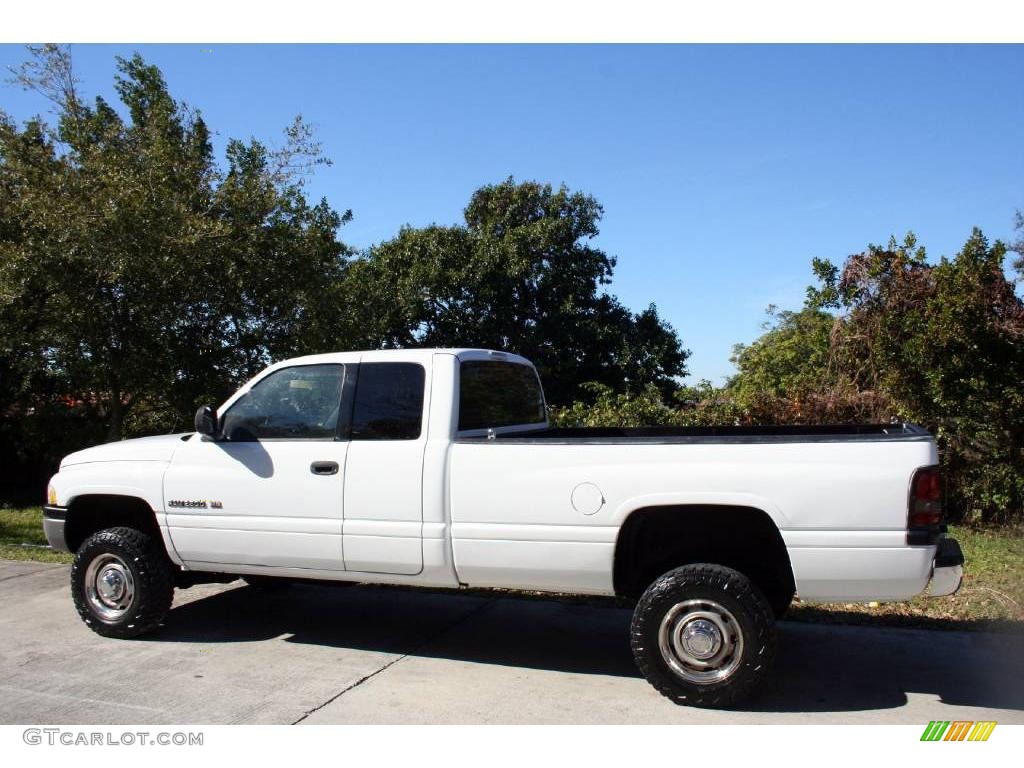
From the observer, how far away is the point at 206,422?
5.49 metres

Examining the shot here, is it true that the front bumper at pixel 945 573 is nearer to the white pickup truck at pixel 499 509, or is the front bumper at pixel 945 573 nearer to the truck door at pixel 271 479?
the white pickup truck at pixel 499 509

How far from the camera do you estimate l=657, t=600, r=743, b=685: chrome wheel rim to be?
14.7 ft

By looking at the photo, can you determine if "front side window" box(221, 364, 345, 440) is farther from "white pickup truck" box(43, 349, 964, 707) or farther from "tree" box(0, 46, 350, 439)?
"tree" box(0, 46, 350, 439)

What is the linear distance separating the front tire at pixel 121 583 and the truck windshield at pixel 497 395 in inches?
93.0

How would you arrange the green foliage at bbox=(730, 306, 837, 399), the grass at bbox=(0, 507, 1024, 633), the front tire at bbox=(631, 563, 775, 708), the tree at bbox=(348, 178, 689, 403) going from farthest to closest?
the tree at bbox=(348, 178, 689, 403) < the green foliage at bbox=(730, 306, 837, 399) < the grass at bbox=(0, 507, 1024, 633) < the front tire at bbox=(631, 563, 775, 708)

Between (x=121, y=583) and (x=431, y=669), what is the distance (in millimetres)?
2265

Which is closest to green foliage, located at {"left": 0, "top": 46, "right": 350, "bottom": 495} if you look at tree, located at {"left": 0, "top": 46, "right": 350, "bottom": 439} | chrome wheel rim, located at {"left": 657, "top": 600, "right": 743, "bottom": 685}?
tree, located at {"left": 0, "top": 46, "right": 350, "bottom": 439}

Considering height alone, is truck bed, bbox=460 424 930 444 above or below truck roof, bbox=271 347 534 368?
below

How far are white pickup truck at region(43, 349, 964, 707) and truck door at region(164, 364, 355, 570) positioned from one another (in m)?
0.01

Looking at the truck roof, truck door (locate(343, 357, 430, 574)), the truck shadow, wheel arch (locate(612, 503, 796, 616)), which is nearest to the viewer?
wheel arch (locate(612, 503, 796, 616))

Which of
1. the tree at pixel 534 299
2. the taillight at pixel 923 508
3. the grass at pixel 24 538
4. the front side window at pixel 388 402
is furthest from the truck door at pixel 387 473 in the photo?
the tree at pixel 534 299

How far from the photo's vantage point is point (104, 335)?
1066 cm

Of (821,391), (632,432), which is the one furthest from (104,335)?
(821,391)
